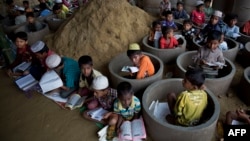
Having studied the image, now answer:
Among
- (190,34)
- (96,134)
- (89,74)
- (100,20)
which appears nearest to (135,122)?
(96,134)

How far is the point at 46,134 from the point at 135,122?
1.11 metres

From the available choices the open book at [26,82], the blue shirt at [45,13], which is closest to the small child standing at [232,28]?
the open book at [26,82]

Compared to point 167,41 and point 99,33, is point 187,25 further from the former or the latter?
point 99,33

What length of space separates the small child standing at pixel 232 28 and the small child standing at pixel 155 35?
4.48 feet

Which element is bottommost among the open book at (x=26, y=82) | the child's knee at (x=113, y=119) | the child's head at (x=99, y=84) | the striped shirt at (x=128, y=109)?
the open book at (x=26, y=82)

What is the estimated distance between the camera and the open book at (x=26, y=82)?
12.1ft

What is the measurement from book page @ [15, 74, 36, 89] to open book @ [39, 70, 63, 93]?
0.49 m

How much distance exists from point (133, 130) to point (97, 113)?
1.84 feet

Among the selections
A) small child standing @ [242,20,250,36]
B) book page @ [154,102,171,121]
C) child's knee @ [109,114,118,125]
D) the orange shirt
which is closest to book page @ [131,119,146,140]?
child's knee @ [109,114,118,125]

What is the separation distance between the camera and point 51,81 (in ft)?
11.0

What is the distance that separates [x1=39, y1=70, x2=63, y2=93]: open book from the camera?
11.0 feet

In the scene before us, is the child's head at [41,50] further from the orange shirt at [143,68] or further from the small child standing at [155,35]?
the small child standing at [155,35]

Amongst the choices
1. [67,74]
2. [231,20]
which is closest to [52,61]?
[67,74]

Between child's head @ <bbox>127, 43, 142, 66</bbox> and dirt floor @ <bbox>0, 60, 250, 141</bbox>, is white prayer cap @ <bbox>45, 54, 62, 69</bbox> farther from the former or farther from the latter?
child's head @ <bbox>127, 43, 142, 66</bbox>
